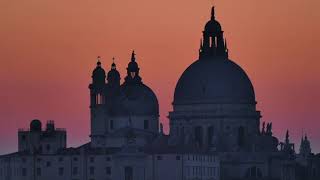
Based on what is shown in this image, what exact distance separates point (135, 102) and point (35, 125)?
10344 mm

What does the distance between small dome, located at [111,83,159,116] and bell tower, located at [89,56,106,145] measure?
1383mm

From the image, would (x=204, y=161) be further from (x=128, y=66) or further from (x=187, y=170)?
(x=128, y=66)

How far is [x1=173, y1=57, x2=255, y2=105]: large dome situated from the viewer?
172 m

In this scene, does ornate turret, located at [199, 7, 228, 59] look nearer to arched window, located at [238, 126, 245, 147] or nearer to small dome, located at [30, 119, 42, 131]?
arched window, located at [238, 126, 245, 147]

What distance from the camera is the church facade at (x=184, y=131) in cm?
16575

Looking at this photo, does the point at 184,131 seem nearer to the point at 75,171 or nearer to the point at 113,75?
the point at 113,75

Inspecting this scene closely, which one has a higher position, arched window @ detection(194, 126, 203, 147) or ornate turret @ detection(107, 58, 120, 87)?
ornate turret @ detection(107, 58, 120, 87)

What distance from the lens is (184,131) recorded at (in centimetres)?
17375

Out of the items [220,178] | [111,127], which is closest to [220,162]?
[220,178]

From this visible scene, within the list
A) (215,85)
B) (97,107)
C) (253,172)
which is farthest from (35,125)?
(253,172)

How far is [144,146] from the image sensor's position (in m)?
167

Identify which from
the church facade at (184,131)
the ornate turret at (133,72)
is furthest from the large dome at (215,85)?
the ornate turret at (133,72)

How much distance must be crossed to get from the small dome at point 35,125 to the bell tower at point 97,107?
5.37m

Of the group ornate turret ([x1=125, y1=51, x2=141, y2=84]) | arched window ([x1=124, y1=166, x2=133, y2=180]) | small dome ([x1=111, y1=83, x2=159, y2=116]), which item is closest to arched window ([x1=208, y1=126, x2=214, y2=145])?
small dome ([x1=111, y1=83, x2=159, y2=116])
